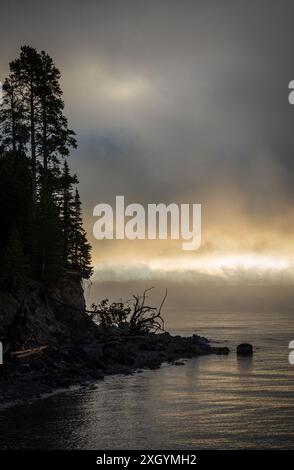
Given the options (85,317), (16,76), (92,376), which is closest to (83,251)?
(85,317)

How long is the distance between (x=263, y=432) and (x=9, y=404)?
1480cm

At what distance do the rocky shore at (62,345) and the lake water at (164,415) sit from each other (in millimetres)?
2350

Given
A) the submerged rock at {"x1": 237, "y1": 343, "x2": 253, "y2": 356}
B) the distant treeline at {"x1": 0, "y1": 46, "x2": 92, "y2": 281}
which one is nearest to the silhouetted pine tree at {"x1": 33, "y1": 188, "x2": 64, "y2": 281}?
the distant treeline at {"x1": 0, "y1": 46, "x2": 92, "y2": 281}

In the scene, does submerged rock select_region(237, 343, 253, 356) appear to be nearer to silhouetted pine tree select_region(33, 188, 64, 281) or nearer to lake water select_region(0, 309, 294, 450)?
→ lake water select_region(0, 309, 294, 450)

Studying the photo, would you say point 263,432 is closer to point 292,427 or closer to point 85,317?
point 292,427

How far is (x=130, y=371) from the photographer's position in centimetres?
4656

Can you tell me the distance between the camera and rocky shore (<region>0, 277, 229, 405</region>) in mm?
38562

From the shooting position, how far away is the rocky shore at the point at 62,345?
127 ft

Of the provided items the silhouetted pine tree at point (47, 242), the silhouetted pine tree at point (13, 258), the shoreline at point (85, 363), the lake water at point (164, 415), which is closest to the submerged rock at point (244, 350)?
the shoreline at point (85, 363)

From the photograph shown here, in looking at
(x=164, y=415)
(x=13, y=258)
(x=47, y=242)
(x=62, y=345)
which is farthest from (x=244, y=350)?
(x=164, y=415)

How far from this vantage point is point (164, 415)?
31516 mm

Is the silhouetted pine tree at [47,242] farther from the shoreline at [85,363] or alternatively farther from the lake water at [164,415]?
the lake water at [164,415]

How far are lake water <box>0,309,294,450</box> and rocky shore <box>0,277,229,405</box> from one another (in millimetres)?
2350
